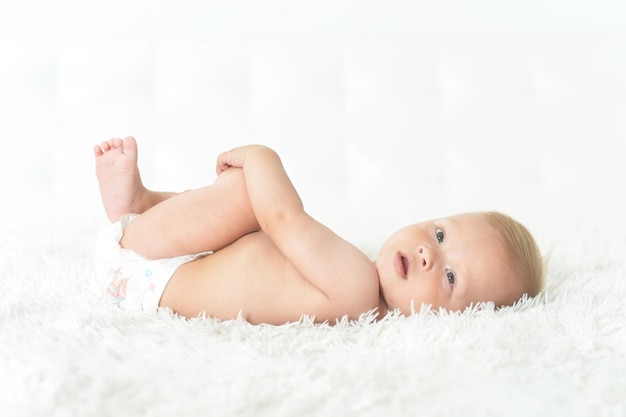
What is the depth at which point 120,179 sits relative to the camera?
4.27 feet

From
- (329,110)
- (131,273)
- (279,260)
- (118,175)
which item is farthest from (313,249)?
(329,110)

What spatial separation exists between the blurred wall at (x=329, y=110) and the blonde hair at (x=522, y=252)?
705mm

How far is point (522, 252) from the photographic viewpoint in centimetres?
117

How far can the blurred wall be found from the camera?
1935 millimetres

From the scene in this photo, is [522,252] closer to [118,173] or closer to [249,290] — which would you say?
[249,290]

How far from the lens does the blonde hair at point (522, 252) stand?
45.6 inches

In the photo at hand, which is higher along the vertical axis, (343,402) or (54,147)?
(54,147)

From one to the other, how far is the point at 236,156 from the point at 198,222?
0.46 feet

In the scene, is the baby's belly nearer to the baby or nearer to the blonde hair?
the baby

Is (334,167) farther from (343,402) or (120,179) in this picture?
(343,402)

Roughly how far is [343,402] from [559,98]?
1.49m

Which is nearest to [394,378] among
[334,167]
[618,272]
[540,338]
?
[540,338]

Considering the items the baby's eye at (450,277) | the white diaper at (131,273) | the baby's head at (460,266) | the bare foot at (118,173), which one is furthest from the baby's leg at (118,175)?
the baby's eye at (450,277)

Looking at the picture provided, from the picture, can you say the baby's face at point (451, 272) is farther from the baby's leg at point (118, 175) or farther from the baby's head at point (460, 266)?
the baby's leg at point (118, 175)
